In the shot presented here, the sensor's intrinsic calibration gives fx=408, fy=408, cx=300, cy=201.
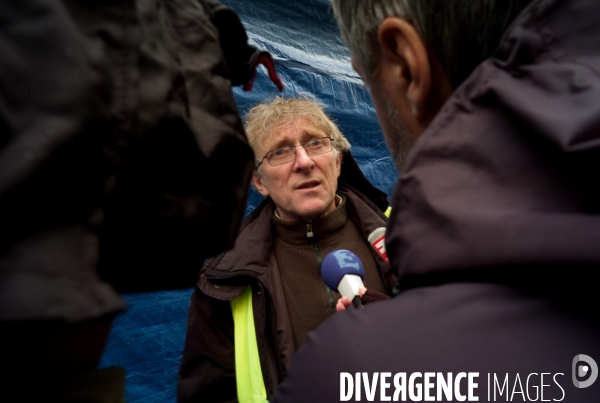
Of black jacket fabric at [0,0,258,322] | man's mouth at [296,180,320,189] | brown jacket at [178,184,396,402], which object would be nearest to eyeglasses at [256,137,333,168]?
man's mouth at [296,180,320,189]

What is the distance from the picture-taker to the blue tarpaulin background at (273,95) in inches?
72.1

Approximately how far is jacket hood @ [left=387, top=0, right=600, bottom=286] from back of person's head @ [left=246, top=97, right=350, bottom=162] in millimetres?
1231

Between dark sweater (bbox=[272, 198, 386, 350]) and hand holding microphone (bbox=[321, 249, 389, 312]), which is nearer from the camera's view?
hand holding microphone (bbox=[321, 249, 389, 312])

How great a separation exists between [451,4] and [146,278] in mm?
513

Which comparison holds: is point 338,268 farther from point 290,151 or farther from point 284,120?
point 284,120

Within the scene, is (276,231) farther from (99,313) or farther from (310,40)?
(310,40)

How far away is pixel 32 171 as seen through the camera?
0.98ft

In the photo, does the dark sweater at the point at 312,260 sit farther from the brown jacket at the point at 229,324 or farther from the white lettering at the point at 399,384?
the white lettering at the point at 399,384

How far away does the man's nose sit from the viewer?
1.56 meters

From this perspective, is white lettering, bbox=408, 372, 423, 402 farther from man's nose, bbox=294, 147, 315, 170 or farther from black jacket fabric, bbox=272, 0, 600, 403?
man's nose, bbox=294, 147, 315, 170

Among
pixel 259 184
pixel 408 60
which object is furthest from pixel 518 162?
pixel 259 184

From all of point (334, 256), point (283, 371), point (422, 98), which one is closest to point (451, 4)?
point (422, 98)

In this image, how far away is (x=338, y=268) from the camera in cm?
101

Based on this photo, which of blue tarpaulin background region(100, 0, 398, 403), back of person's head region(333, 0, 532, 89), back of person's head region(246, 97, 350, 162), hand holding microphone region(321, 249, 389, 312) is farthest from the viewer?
blue tarpaulin background region(100, 0, 398, 403)
